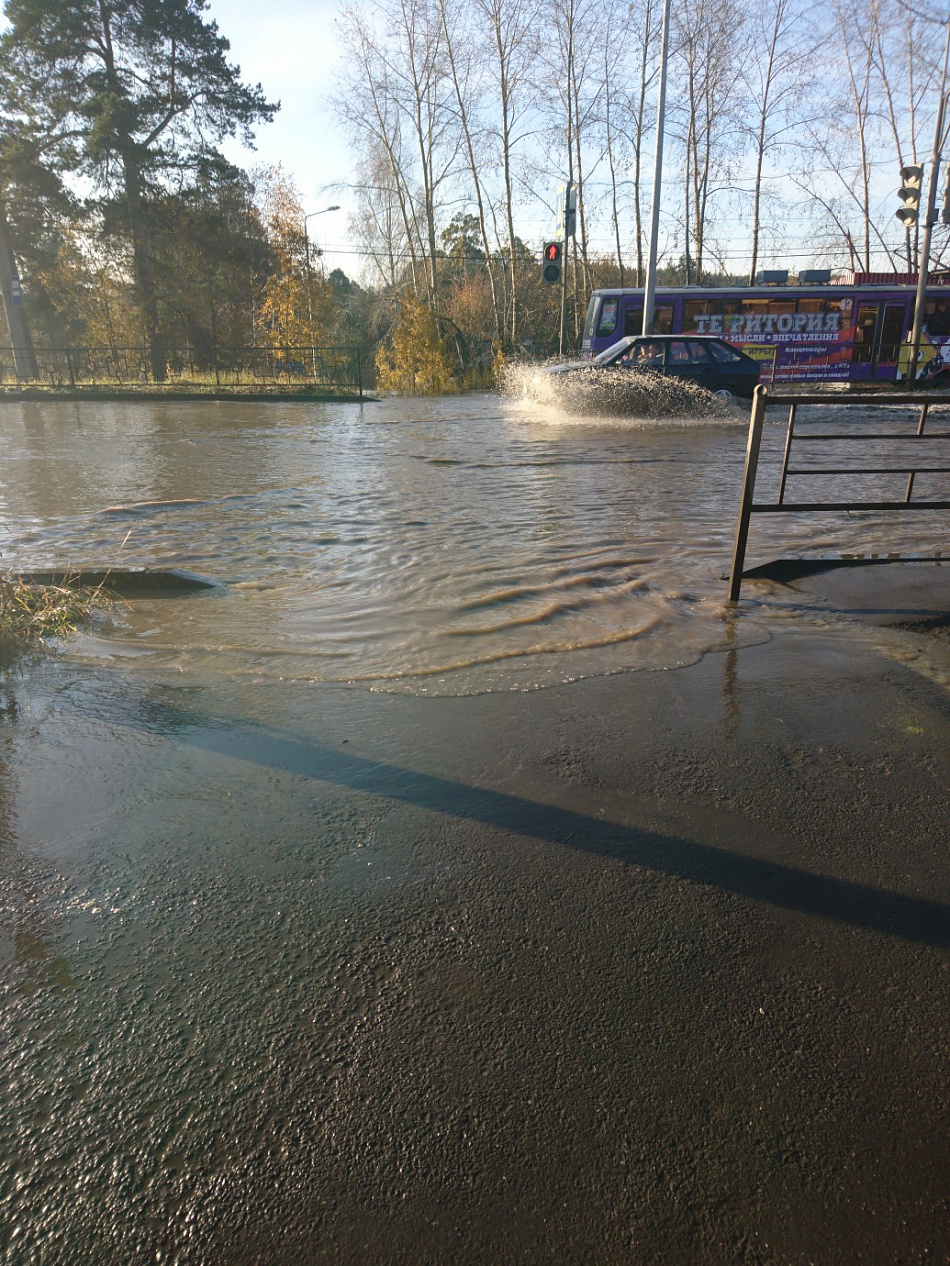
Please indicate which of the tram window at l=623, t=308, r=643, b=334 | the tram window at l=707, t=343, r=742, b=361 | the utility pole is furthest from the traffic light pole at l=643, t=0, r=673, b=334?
the utility pole

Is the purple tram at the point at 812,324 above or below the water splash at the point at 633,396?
above

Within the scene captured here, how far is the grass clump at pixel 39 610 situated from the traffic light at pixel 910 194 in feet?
61.6

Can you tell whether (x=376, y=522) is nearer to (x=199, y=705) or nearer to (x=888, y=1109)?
(x=199, y=705)

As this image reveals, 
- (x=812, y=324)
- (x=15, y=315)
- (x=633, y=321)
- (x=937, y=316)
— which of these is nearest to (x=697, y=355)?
(x=633, y=321)

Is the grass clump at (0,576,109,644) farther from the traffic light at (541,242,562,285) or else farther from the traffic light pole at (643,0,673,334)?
the traffic light pole at (643,0,673,334)

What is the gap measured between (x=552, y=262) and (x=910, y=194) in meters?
7.86

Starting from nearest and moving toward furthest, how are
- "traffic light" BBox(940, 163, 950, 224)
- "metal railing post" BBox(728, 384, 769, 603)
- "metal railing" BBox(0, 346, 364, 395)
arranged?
"metal railing post" BBox(728, 384, 769, 603), "traffic light" BBox(940, 163, 950, 224), "metal railing" BBox(0, 346, 364, 395)

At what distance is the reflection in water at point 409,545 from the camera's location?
4555mm

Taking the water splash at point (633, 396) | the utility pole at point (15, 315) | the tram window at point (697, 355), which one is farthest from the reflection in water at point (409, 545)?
the utility pole at point (15, 315)

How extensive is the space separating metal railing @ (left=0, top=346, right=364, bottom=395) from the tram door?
16.7 meters

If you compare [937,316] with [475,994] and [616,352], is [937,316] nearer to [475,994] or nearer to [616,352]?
[616,352]

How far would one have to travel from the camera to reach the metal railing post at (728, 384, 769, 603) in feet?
15.4

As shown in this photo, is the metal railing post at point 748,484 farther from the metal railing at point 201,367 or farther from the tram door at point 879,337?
the metal railing at point 201,367

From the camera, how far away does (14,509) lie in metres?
8.61
